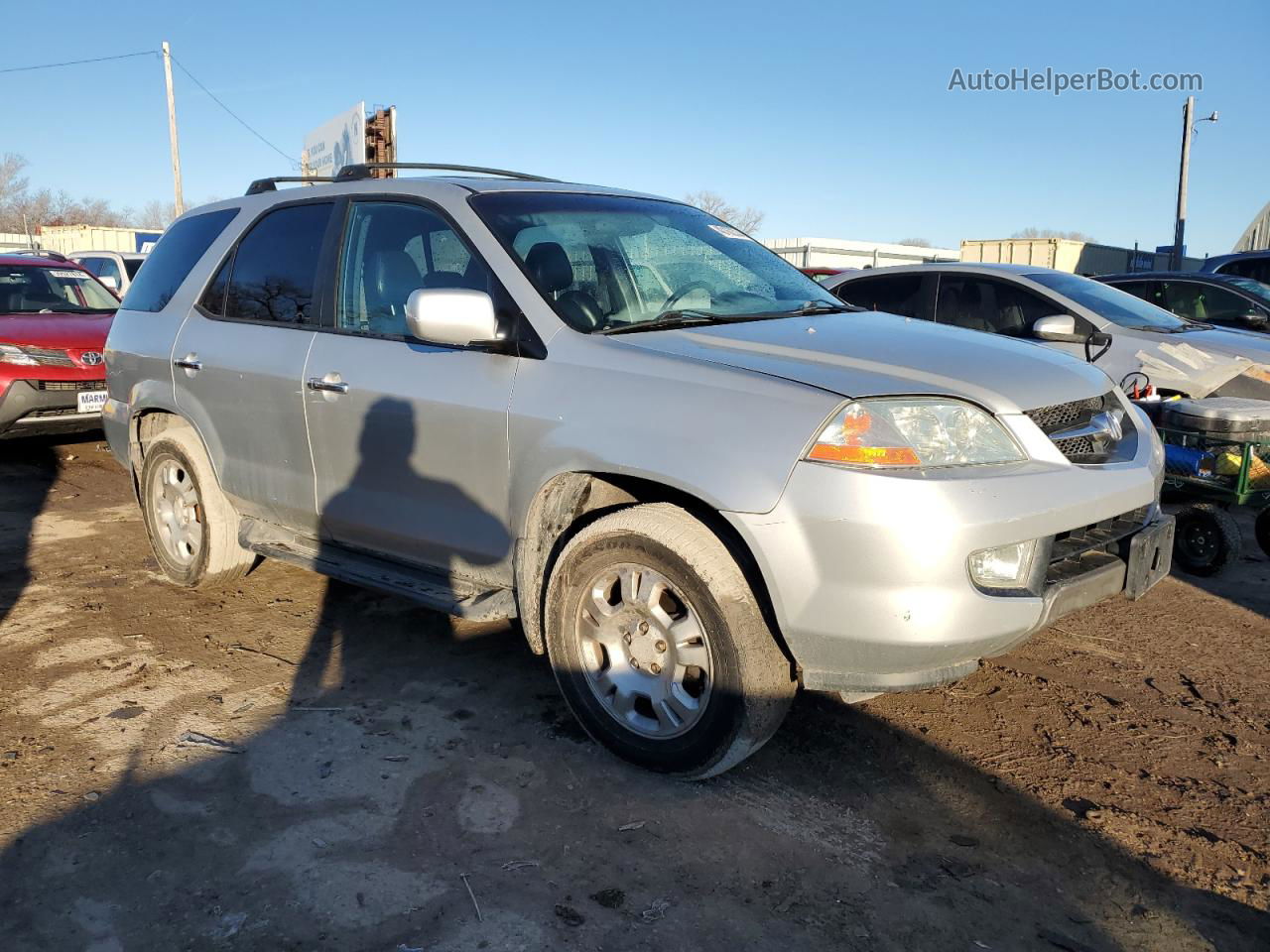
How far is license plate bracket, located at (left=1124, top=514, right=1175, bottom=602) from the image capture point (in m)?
3.06

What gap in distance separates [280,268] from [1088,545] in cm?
340

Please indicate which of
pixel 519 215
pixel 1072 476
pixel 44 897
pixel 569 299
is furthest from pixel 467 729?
pixel 1072 476

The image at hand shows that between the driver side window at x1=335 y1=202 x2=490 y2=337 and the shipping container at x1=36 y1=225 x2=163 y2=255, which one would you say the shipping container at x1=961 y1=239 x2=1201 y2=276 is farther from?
the shipping container at x1=36 y1=225 x2=163 y2=255

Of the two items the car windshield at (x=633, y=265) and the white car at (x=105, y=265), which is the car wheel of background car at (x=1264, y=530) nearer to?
the car windshield at (x=633, y=265)

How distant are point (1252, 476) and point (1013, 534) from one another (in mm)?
3202

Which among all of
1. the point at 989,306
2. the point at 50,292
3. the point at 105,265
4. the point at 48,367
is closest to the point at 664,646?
the point at 989,306

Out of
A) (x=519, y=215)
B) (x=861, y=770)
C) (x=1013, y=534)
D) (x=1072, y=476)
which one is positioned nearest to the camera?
(x=1013, y=534)

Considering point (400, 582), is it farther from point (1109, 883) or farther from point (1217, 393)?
point (1217, 393)

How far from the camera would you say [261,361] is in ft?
13.6

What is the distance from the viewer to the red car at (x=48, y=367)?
777cm

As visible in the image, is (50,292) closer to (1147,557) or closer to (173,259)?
(173,259)

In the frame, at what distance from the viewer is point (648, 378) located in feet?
9.71

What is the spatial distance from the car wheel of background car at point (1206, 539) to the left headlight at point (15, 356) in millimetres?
8282

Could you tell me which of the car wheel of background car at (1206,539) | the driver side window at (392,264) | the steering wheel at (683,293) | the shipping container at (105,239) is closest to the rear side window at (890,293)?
the car wheel of background car at (1206,539)
